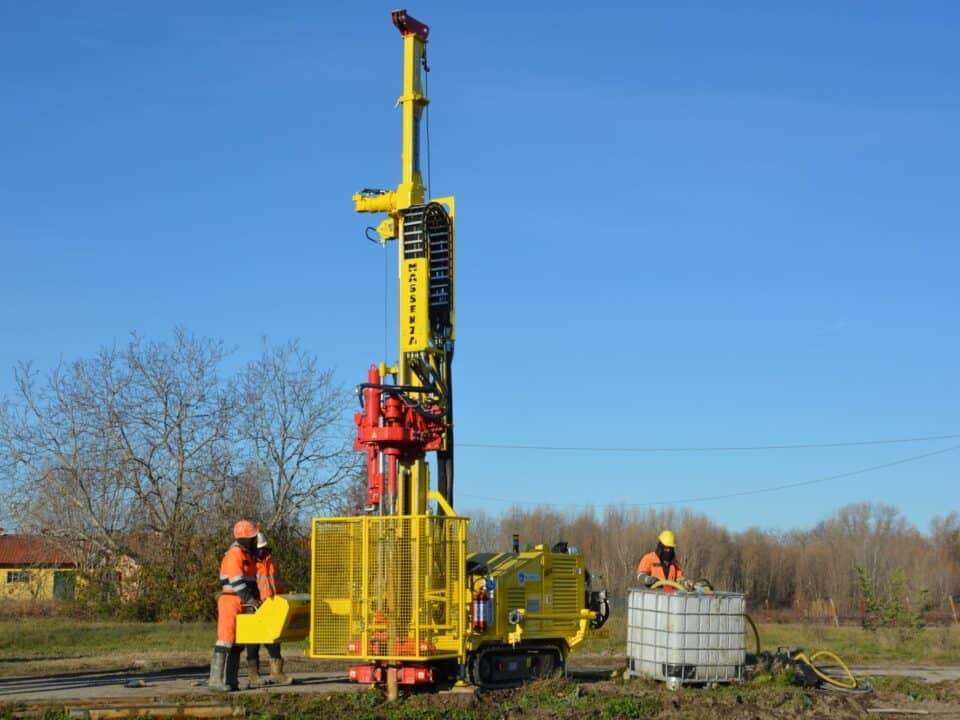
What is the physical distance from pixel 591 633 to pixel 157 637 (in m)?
14.5

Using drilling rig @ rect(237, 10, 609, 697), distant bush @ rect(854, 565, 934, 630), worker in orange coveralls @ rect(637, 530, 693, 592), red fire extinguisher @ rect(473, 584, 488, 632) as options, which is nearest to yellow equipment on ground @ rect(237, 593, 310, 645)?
drilling rig @ rect(237, 10, 609, 697)

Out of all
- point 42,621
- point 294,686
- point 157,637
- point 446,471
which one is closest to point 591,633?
point 446,471

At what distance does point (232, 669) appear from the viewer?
15898 mm

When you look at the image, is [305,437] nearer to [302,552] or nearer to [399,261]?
[302,552]

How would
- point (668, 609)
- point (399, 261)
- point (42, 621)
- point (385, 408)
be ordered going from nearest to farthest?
point (668, 609), point (385, 408), point (399, 261), point (42, 621)

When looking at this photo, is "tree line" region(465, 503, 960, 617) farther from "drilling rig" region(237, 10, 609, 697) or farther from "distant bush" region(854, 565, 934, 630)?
"drilling rig" region(237, 10, 609, 697)

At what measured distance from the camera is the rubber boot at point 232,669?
15805mm

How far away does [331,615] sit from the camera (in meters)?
15.3

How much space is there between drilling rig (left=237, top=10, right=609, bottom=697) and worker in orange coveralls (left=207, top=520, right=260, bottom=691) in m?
0.19

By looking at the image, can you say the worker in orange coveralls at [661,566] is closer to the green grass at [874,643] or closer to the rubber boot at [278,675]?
the rubber boot at [278,675]

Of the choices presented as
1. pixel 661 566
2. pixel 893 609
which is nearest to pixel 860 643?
pixel 661 566

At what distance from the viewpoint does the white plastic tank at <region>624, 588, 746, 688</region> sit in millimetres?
15844

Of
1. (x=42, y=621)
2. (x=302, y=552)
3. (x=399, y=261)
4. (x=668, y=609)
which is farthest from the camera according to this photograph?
(x=302, y=552)

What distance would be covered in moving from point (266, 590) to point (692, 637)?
231 inches
